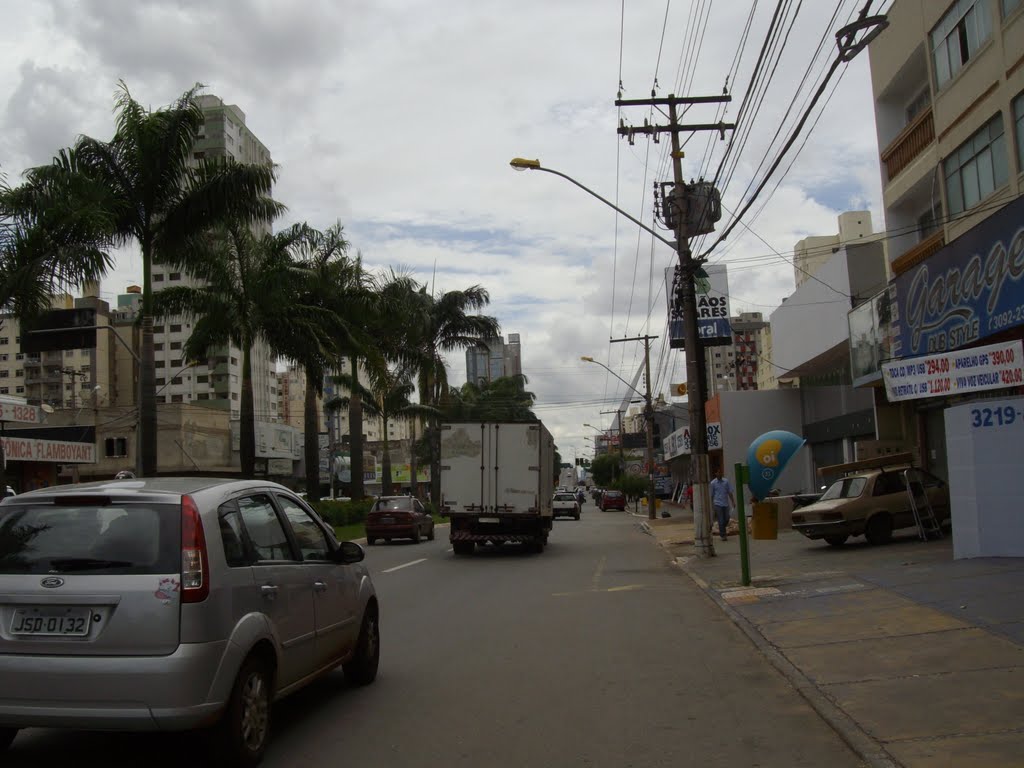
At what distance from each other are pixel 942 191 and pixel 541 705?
18815mm

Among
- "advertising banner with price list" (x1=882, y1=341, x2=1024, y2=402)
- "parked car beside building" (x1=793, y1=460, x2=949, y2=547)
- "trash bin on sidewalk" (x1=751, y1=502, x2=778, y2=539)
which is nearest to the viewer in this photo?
"advertising banner with price list" (x1=882, y1=341, x2=1024, y2=402)

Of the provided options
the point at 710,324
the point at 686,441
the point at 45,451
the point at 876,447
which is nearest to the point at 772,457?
the point at 876,447

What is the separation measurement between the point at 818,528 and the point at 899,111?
45.7ft

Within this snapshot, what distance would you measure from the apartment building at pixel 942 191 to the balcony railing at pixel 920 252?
0.05 m

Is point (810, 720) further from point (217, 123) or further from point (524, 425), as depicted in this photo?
point (217, 123)

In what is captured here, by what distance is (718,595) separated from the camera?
45.2ft

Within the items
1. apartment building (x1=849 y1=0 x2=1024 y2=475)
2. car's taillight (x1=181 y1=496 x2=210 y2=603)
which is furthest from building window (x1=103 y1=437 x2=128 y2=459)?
car's taillight (x1=181 y1=496 x2=210 y2=603)

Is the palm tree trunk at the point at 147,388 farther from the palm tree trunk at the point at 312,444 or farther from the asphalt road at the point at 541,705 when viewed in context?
the asphalt road at the point at 541,705

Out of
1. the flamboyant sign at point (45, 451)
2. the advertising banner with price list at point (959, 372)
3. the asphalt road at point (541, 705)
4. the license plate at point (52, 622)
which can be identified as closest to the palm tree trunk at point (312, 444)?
the flamboyant sign at point (45, 451)

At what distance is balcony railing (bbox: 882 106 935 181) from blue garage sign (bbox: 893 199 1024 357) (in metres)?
4.31

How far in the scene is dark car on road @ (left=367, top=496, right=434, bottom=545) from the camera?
92.2ft

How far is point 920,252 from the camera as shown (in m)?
24.2

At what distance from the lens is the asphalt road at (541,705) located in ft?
19.3

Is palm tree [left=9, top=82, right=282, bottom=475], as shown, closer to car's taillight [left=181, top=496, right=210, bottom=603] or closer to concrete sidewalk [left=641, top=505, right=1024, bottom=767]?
concrete sidewalk [left=641, top=505, right=1024, bottom=767]
